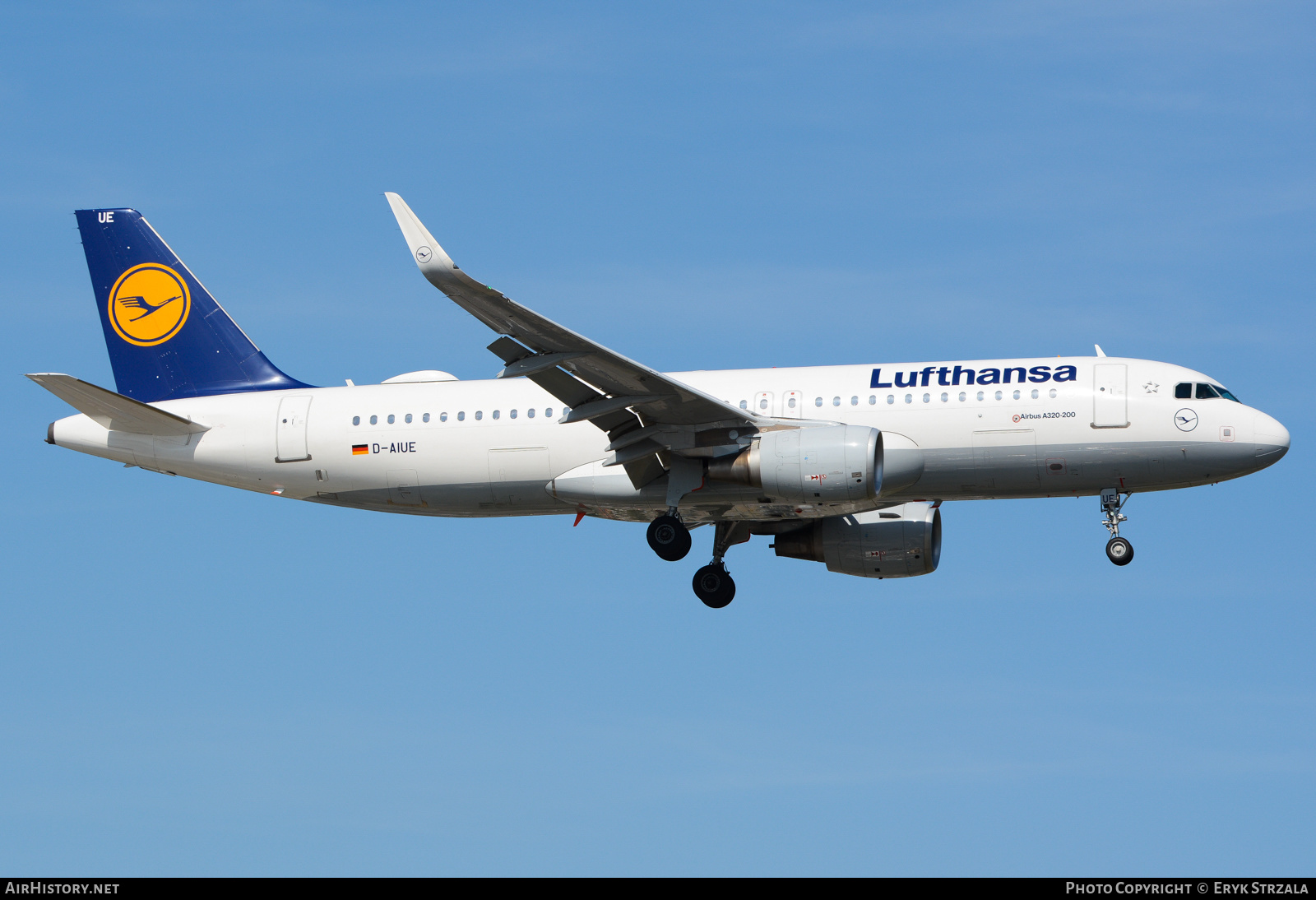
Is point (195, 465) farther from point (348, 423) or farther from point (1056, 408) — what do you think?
point (1056, 408)

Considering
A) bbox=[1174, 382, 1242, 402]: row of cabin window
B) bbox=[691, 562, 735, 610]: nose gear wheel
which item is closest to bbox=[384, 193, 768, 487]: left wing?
bbox=[691, 562, 735, 610]: nose gear wheel

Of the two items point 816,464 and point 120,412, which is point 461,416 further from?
point 816,464

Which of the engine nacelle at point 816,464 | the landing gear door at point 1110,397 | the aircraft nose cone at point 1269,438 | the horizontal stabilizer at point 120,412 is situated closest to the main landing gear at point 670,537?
the engine nacelle at point 816,464

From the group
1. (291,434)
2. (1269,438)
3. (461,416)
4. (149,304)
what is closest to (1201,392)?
(1269,438)

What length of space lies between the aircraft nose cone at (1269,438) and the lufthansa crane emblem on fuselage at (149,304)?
24842mm

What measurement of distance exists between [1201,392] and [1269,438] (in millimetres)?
1632

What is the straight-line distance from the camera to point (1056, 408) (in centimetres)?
3362

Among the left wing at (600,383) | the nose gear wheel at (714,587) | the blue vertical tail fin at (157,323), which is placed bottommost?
the nose gear wheel at (714,587)

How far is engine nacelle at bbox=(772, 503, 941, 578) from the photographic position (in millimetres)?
37781

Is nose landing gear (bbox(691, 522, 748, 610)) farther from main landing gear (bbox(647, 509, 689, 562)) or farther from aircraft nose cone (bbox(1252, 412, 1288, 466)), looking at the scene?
aircraft nose cone (bbox(1252, 412, 1288, 466))

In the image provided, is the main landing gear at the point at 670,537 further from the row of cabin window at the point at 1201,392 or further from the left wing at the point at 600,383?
the row of cabin window at the point at 1201,392

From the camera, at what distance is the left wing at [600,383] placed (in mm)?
28328

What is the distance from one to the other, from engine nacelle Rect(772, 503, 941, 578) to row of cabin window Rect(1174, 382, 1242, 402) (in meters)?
6.67

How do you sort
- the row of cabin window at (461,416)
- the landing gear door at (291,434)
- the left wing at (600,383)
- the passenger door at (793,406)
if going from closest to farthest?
the left wing at (600,383) < the passenger door at (793,406) < the row of cabin window at (461,416) < the landing gear door at (291,434)
